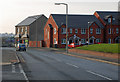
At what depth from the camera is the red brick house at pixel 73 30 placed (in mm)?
69000

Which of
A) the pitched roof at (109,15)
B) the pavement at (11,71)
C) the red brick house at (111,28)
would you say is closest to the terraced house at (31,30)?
the pitched roof at (109,15)

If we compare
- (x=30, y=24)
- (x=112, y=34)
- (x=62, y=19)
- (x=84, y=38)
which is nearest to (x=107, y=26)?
(x=112, y=34)

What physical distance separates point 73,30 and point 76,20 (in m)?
4.50

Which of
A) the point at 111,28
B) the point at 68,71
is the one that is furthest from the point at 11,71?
the point at 111,28

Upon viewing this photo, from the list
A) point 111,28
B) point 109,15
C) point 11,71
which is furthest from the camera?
point 109,15

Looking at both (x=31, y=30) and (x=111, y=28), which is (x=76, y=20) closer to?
(x=111, y=28)

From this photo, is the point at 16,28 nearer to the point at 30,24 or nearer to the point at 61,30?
the point at 30,24

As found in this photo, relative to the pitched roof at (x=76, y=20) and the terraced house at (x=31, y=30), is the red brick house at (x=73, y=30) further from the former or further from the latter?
the terraced house at (x=31, y=30)

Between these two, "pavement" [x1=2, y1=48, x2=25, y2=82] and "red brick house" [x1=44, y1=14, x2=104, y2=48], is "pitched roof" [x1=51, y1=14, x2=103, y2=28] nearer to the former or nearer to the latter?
"red brick house" [x1=44, y1=14, x2=104, y2=48]

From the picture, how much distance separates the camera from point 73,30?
7000cm

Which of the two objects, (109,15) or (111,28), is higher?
(109,15)

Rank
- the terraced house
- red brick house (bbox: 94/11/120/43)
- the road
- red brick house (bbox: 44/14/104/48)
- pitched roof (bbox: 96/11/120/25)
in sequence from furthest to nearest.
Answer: the terraced house, pitched roof (bbox: 96/11/120/25), red brick house (bbox: 94/11/120/43), red brick house (bbox: 44/14/104/48), the road

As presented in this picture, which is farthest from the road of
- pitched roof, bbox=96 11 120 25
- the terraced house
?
the terraced house

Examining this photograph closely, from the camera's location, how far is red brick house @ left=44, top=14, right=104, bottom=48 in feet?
226
